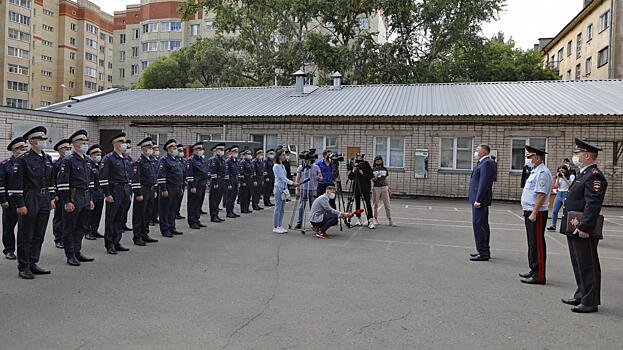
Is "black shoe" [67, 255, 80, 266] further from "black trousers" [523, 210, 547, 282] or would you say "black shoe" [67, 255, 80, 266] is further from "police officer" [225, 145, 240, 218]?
"black trousers" [523, 210, 547, 282]

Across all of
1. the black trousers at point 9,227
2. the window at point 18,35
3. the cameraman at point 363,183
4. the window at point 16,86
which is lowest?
the black trousers at point 9,227

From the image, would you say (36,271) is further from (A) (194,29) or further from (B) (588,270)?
(A) (194,29)

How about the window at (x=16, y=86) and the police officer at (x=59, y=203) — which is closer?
the police officer at (x=59, y=203)

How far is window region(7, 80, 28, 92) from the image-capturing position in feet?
225

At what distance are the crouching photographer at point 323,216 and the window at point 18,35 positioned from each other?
71747mm

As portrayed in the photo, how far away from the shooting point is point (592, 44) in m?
39.4

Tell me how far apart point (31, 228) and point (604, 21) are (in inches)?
1589

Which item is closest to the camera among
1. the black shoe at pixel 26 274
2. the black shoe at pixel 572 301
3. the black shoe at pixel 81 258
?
the black shoe at pixel 572 301

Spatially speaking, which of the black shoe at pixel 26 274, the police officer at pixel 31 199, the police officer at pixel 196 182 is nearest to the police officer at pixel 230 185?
the police officer at pixel 196 182

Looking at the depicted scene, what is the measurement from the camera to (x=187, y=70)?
42031 millimetres

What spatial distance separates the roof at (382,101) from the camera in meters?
19.5

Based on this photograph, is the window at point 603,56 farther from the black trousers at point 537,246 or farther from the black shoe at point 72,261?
the black shoe at point 72,261

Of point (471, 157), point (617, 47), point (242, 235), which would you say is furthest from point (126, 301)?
point (617, 47)

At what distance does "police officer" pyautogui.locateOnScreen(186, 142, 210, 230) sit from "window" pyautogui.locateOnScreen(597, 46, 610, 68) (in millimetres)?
33441
